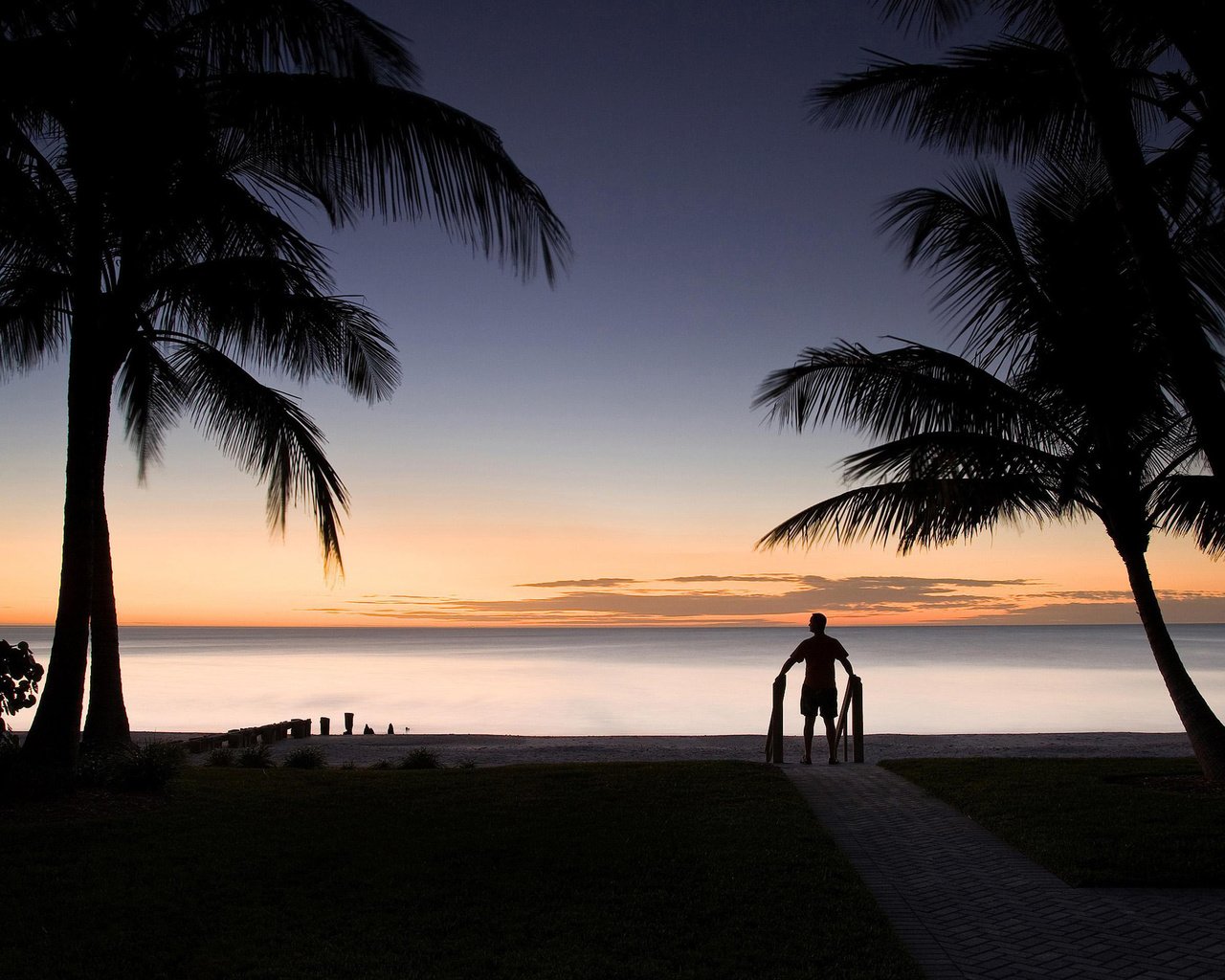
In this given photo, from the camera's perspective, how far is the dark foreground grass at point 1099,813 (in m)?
6.44

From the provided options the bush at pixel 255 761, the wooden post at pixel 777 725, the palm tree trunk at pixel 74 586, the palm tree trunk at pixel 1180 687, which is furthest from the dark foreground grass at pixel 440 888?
the bush at pixel 255 761

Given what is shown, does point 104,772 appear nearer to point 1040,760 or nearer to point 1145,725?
point 1040,760

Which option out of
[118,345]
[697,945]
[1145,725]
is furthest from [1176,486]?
[1145,725]

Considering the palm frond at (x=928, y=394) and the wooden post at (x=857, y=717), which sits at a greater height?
the palm frond at (x=928, y=394)

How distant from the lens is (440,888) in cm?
599

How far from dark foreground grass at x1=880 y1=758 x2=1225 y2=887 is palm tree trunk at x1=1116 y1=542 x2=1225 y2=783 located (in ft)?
1.08

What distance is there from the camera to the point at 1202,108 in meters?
6.84

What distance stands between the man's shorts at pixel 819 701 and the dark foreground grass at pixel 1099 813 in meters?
0.99

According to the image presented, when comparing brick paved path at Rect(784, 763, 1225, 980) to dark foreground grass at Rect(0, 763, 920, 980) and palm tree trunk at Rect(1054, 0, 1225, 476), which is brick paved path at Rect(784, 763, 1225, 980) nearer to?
dark foreground grass at Rect(0, 763, 920, 980)

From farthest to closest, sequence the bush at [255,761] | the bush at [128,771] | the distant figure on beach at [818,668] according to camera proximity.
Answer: the bush at [255,761] → the distant figure on beach at [818,668] → the bush at [128,771]

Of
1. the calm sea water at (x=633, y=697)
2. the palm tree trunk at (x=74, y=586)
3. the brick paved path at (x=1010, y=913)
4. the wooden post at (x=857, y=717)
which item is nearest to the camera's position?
the brick paved path at (x=1010, y=913)

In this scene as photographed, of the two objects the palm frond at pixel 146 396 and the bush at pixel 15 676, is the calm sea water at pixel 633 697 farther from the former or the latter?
the bush at pixel 15 676

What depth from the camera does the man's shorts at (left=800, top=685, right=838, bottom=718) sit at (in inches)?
451

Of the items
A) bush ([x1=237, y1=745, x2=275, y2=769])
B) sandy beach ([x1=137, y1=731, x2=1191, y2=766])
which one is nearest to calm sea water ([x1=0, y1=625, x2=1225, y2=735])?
sandy beach ([x1=137, y1=731, x2=1191, y2=766])
